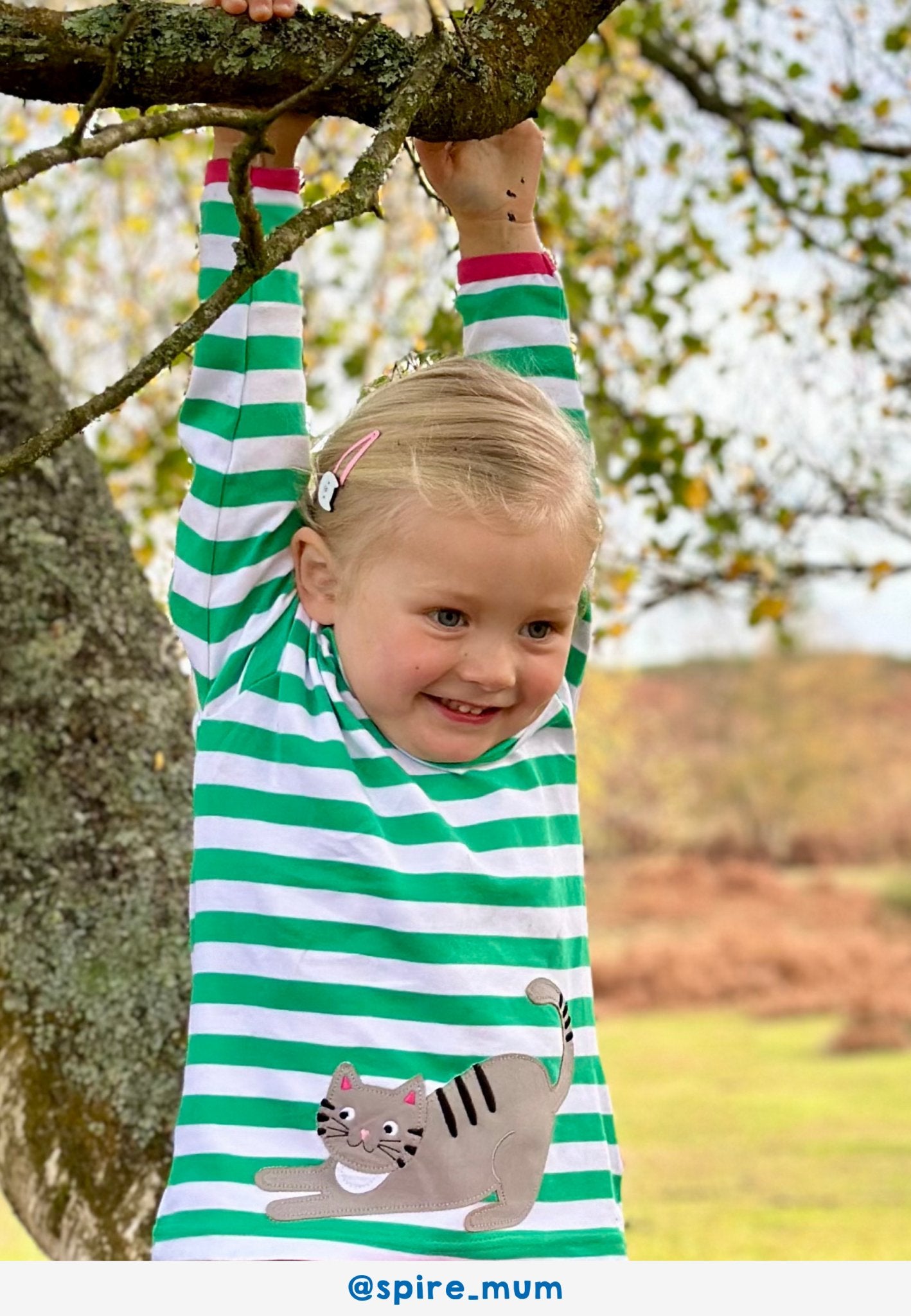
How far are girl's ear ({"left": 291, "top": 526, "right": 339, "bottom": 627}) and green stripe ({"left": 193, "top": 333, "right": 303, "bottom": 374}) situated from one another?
17cm

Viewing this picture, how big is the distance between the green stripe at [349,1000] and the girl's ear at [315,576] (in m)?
0.35

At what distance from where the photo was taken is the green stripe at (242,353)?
1.50m

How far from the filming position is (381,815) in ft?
4.56

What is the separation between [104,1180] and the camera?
1835 mm

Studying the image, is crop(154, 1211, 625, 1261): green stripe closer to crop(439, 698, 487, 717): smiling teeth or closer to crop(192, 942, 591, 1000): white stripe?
crop(192, 942, 591, 1000): white stripe

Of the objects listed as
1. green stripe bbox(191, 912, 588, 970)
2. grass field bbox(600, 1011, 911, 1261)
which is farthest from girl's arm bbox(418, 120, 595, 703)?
grass field bbox(600, 1011, 911, 1261)

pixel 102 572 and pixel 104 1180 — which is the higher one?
pixel 102 572

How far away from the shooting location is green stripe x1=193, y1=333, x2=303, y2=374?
4.91 feet

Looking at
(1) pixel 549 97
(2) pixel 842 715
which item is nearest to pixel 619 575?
(1) pixel 549 97

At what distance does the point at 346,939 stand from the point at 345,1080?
0.39 feet

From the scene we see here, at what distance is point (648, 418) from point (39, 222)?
2617 millimetres

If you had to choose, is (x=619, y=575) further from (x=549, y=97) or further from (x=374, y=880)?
(x=374, y=880)

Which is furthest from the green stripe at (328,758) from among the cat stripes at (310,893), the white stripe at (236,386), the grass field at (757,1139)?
the grass field at (757,1139)

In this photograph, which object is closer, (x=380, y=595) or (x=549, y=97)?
(x=380, y=595)
